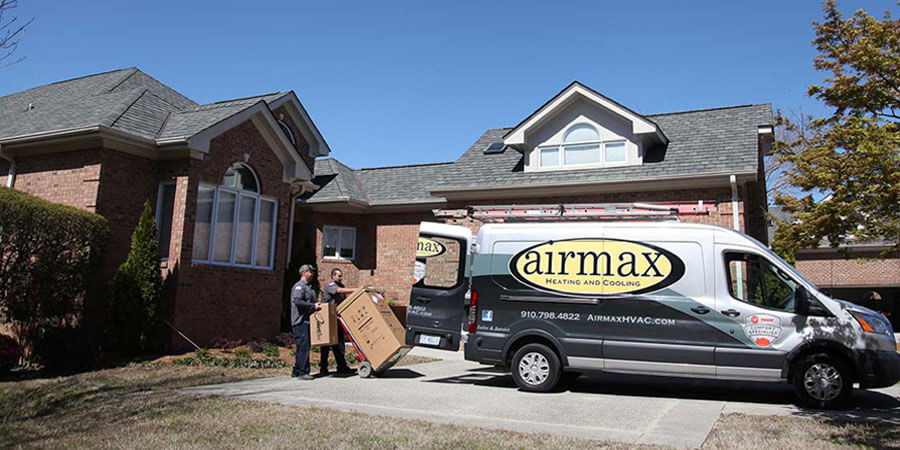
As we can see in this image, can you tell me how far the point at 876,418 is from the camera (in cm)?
719

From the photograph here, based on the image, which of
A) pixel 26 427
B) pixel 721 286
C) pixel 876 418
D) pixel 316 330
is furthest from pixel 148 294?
pixel 876 418

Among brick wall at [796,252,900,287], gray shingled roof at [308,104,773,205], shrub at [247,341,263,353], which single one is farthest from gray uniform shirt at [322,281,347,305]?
brick wall at [796,252,900,287]

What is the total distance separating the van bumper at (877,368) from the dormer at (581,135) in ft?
28.6

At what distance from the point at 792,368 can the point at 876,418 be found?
1185mm

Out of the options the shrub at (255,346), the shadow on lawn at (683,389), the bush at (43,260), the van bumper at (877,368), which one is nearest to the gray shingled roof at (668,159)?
the shadow on lawn at (683,389)

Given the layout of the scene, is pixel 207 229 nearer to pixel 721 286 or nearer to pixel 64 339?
pixel 64 339

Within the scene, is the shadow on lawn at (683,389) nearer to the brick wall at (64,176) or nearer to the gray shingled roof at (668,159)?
the gray shingled roof at (668,159)

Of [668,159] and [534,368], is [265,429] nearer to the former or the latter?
[534,368]

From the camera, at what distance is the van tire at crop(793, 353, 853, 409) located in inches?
317

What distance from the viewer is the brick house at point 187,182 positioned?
12.7 metres

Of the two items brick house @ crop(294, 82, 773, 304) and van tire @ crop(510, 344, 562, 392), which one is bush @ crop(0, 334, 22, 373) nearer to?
van tire @ crop(510, 344, 562, 392)

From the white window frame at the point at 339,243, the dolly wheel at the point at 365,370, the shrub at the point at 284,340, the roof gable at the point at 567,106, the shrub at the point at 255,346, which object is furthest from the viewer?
the white window frame at the point at 339,243

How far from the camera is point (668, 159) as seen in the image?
15.9 meters

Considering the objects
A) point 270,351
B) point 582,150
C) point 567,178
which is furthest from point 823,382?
point 582,150
